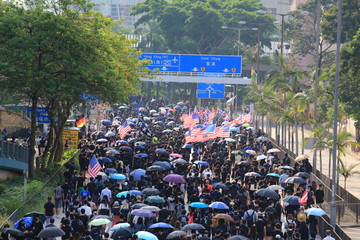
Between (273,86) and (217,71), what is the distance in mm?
19193

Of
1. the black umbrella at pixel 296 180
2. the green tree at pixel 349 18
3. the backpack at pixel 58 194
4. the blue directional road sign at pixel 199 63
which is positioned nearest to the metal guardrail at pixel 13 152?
the backpack at pixel 58 194

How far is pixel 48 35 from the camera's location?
29594mm

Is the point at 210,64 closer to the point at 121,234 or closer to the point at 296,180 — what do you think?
the point at 296,180

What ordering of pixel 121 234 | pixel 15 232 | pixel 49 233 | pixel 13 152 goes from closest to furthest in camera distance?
1. pixel 15 232
2. pixel 49 233
3. pixel 121 234
4. pixel 13 152

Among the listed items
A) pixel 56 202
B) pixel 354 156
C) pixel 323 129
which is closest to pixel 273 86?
pixel 323 129

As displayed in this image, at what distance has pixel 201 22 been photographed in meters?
92.3

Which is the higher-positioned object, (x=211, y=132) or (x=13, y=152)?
(x=211, y=132)

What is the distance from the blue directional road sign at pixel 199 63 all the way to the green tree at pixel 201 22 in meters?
26.1

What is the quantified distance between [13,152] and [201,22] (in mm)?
63501

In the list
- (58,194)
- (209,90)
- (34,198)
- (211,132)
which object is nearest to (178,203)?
(58,194)

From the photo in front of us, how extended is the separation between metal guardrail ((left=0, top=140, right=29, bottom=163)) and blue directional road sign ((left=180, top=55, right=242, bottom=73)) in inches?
1282

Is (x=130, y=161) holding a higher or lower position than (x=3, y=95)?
lower

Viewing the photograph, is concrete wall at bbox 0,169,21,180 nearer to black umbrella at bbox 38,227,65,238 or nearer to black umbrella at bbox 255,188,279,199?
black umbrella at bbox 255,188,279,199

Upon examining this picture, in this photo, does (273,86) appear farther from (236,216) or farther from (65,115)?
(236,216)
